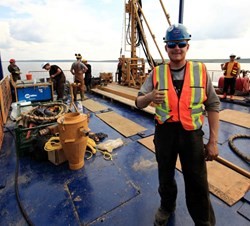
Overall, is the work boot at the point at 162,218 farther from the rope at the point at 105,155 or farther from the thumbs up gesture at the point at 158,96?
the rope at the point at 105,155

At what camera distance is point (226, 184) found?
2.16 m

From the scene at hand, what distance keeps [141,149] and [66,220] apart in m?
1.66

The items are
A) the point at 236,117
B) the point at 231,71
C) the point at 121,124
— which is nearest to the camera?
the point at 121,124

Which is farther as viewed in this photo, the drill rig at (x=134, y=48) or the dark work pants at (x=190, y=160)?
the drill rig at (x=134, y=48)

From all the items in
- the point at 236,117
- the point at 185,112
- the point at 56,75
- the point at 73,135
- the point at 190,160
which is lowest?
the point at 236,117

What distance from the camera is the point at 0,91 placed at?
429cm

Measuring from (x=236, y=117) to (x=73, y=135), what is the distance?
4174 mm

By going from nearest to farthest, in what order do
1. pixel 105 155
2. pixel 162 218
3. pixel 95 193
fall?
pixel 162 218 < pixel 95 193 < pixel 105 155

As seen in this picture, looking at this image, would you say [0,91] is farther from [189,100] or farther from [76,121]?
[189,100]

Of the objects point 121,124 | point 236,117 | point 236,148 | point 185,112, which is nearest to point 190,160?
point 185,112

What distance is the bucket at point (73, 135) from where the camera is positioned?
2264 mm

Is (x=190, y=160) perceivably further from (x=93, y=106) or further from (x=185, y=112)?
(x=93, y=106)

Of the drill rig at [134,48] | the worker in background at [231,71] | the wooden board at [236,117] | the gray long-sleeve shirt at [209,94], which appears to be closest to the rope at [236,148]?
the wooden board at [236,117]

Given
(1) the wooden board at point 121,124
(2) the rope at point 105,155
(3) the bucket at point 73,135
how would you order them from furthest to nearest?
(1) the wooden board at point 121,124 → (2) the rope at point 105,155 → (3) the bucket at point 73,135
